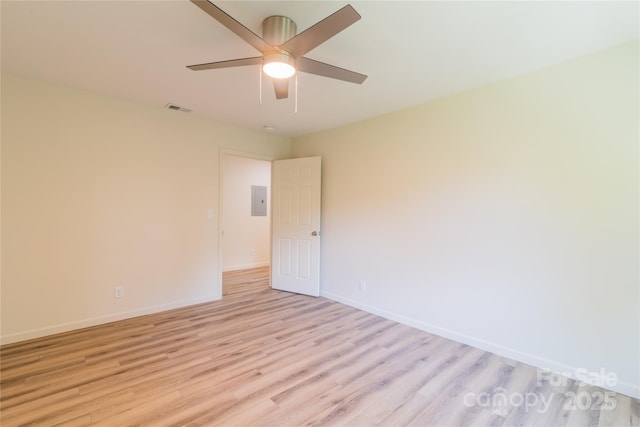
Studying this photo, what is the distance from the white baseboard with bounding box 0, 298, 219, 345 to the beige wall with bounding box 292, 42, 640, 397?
2.52 metres

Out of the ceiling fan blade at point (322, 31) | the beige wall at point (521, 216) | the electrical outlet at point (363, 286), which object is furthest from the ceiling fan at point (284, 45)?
the electrical outlet at point (363, 286)

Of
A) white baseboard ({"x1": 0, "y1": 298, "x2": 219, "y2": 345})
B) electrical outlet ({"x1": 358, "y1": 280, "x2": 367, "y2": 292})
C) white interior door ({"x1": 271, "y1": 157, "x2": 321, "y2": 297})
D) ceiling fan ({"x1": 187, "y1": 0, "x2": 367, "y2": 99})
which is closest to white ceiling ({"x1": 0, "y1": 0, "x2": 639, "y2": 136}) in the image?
ceiling fan ({"x1": 187, "y1": 0, "x2": 367, "y2": 99})

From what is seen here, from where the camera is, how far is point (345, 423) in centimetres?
175

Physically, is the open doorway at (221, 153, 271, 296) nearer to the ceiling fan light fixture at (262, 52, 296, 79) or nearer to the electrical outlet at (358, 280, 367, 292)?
the electrical outlet at (358, 280, 367, 292)

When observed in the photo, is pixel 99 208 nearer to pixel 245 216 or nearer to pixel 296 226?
pixel 296 226

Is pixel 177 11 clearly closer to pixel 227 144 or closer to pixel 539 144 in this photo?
pixel 227 144

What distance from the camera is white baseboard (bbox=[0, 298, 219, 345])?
2675 mm

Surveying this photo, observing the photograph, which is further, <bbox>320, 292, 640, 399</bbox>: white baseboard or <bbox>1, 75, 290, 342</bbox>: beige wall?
<bbox>1, 75, 290, 342</bbox>: beige wall

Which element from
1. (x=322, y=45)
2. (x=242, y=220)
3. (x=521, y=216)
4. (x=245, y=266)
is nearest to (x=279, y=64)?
(x=322, y=45)

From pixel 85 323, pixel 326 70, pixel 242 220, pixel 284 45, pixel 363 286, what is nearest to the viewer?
pixel 284 45

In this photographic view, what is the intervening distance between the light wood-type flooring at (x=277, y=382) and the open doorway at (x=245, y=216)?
9.35ft

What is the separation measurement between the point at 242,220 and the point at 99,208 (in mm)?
3116

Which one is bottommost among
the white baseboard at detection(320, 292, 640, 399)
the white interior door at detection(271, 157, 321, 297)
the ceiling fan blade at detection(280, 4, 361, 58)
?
the white baseboard at detection(320, 292, 640, 399)

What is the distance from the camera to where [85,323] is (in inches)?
119
